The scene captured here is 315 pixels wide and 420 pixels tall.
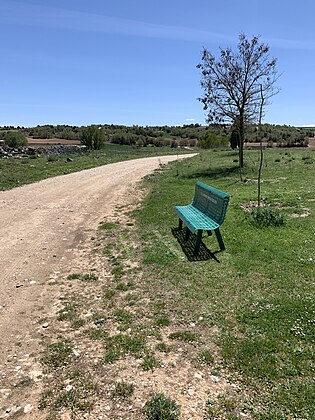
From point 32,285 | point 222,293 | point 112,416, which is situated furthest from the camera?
point 32,285

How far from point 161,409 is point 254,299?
2.18 m

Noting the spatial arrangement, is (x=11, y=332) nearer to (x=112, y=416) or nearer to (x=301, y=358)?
(x=112, y=416)

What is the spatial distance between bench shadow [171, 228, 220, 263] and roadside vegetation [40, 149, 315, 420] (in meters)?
0.04

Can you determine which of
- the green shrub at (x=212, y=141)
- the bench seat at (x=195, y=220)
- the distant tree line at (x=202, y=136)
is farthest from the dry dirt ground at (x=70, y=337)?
the green shrub at (x=212, y=141)

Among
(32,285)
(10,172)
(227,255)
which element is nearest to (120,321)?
(32,285)

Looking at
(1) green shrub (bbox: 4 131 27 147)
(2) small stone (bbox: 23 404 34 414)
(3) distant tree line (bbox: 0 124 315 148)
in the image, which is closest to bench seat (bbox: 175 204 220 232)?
(2) small stone (bbox: 23 404 34 414)

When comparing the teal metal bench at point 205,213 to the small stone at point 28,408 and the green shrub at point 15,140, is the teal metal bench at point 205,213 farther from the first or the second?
the green shrub at point 15,140

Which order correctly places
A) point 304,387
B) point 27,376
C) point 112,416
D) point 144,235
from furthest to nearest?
point 144,235, point 27,376, point 304,387, point 112,416

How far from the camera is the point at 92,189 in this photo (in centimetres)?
1484

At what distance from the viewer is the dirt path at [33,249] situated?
→ 12.0 feet

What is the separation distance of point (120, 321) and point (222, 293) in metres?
1.42

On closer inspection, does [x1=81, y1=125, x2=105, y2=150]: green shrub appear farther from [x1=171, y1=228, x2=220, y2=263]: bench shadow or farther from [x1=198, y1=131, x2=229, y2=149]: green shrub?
[x1=171, y1=228, x2=220, y2=263]: bench shadow

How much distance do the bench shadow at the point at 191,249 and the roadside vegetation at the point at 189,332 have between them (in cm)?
4

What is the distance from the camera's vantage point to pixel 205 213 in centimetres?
772
